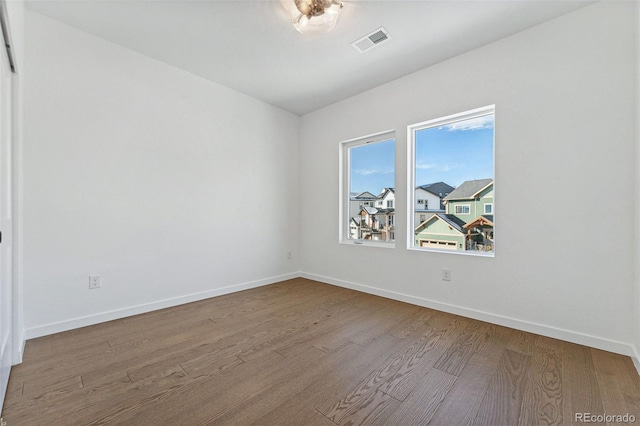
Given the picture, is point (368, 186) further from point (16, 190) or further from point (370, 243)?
point (16, 190)

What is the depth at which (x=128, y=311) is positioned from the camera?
268 centimetres

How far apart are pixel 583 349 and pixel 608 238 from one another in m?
0.85

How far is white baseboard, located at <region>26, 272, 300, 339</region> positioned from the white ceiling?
2.53 meters

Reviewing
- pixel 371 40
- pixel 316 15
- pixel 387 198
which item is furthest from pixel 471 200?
pixel 316 15

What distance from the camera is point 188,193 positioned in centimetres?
313

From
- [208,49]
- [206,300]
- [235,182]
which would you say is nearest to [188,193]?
[235,182]

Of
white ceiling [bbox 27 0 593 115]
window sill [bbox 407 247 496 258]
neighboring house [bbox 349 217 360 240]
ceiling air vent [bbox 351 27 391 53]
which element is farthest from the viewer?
neighboring house [bbox 349 217 360 240]

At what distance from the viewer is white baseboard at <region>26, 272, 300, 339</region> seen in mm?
2252

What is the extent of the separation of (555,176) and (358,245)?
2.12 m

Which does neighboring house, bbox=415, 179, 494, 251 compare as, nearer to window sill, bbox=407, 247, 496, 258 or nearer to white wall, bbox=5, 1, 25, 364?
window sill, bbox=407, 247, 496, 258

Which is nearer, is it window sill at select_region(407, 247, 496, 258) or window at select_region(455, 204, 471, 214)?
window sill at select_region(407, 247, 496, 258)

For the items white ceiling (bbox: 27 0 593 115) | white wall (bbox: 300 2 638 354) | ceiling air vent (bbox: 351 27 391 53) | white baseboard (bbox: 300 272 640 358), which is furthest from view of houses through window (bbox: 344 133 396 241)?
ceiling air vent (bbox: 351 27 391 53)

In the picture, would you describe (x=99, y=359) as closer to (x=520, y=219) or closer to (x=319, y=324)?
(x=319, y=324)

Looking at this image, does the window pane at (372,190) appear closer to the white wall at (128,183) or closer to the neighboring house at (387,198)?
A: the neighboring house at (387,198)
